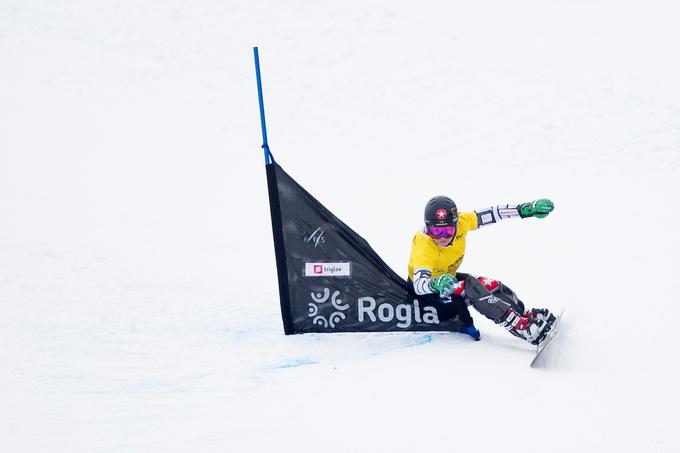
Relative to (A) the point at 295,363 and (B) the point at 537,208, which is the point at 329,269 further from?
(B) the point at 537,208

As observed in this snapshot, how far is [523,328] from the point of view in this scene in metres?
5.98

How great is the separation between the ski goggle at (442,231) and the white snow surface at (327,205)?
895mm

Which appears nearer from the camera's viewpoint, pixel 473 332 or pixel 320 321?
pixel 473 332

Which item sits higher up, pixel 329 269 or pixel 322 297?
pixel 329 269

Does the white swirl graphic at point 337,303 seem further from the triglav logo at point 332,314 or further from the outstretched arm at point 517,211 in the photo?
the outstretched arm at point 517,211

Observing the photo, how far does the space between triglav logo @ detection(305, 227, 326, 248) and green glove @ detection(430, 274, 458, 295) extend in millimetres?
1078

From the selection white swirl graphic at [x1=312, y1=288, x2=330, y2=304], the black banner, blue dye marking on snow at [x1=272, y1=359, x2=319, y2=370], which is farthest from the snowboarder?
blue dye marking on snow at [x1=272, y1=359, x2=319, y2=370]

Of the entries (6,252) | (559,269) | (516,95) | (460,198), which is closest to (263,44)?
(516,95)

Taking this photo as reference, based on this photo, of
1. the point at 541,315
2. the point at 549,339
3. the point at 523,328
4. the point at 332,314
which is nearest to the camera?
the point at 549,339

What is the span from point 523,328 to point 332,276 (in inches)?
65.0

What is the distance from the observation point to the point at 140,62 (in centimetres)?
1452

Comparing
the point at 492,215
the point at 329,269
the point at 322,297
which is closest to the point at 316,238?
the point at 329,269

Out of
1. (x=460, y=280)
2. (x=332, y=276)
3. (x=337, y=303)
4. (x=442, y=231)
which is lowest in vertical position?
(x=337, y=303)

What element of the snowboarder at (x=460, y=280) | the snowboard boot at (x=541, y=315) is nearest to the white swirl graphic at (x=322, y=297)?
the snowboarder at (x=460, y=280)
